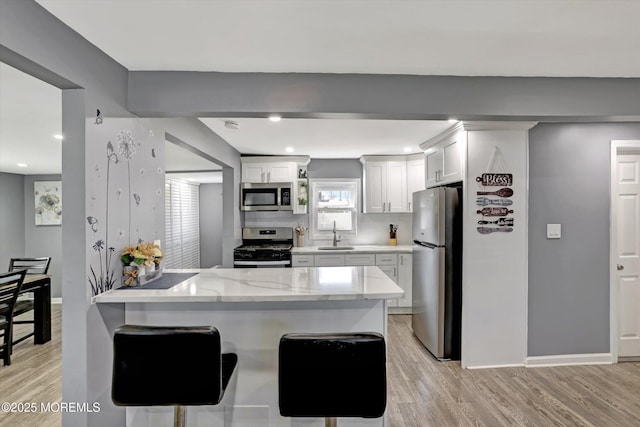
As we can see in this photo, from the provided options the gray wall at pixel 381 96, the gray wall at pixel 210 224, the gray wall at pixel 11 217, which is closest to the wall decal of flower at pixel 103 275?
the gray wall at pixel 381 96

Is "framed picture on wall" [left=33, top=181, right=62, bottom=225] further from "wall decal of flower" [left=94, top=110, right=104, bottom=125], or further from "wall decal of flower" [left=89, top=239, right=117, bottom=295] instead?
"wall decal of flower" [left=94, top=110, right=104, bottom=125]

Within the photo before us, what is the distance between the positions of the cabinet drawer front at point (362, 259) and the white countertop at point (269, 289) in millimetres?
2225

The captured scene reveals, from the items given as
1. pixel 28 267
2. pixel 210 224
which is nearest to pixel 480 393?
pixel 28 267

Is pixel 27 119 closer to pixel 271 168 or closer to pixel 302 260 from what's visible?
pixel 271 168

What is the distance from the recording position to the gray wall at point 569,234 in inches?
119

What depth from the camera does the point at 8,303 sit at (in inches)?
132

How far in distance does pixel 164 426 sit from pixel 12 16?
2193 mm

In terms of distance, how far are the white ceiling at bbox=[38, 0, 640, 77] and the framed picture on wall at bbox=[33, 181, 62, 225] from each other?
5.22 metres

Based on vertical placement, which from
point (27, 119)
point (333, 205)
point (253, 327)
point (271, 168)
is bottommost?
point (253, 327)

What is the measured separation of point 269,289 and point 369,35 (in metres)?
1.46

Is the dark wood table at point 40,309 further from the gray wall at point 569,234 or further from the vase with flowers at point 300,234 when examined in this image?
the gray wall at point 569,234

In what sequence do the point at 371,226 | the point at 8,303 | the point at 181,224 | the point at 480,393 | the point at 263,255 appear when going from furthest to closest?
the point at 181,224 → the point at 371,226 → the point at 263,255 → the point at 8,303 → the point at 480,393

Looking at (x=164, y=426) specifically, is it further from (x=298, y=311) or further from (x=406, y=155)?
(x=406, y=155)

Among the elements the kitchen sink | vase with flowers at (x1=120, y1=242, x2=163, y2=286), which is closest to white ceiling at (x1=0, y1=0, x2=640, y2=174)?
vase with flowers at (x1=120, y1=242, x2=163, y2=286)
